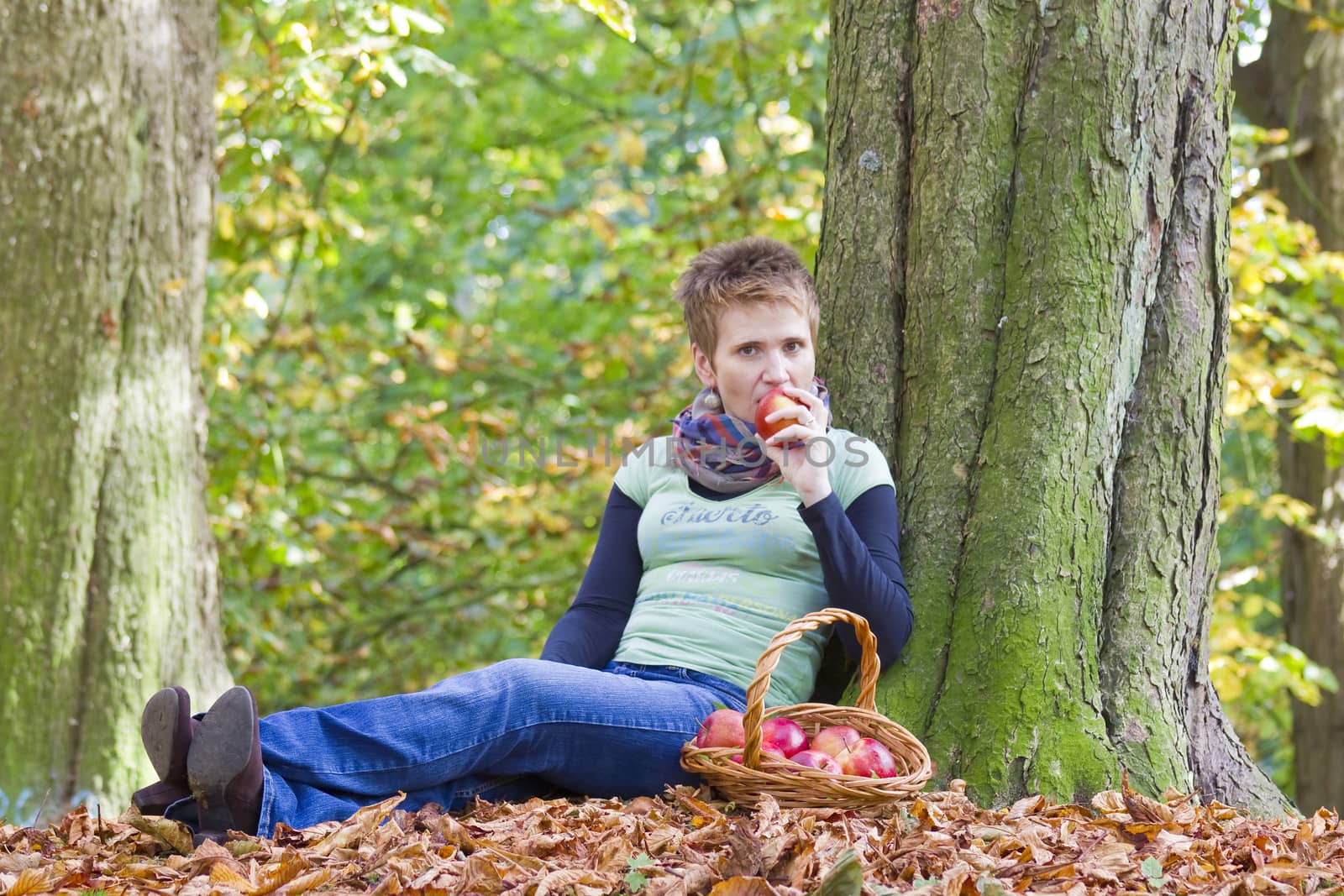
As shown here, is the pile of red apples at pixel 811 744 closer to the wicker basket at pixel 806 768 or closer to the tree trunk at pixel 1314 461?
the wicker basket at pixel 806 768

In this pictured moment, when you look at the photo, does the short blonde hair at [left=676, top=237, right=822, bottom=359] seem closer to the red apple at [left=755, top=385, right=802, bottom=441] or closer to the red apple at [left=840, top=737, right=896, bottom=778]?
the red apple at [left=755, top=385, right=802, bottom=441]

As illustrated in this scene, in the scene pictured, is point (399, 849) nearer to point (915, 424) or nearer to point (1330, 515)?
point (915, 424)

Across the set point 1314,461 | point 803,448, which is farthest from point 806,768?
point 1314,461

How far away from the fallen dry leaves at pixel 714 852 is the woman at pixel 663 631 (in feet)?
0.41

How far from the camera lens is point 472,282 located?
12.5m

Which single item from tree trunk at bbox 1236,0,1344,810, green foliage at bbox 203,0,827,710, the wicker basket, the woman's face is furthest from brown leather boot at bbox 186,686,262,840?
tree trunk at bbox 1236,0,1344,810

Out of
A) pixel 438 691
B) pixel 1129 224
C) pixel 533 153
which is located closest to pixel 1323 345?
pixel 1129 224

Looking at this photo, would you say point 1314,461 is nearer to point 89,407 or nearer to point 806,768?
point 806,768

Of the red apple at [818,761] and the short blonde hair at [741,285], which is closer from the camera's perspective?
the red apple at [818,761]

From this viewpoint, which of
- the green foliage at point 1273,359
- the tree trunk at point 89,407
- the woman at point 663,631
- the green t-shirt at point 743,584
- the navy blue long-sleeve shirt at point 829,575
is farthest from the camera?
the green foliage at point 1273,359

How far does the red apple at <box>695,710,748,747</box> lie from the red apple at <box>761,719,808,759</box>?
61 mm

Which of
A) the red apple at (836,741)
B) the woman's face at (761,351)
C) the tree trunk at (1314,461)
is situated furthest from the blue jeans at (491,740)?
Answer: the tree trunk at (1314,461)

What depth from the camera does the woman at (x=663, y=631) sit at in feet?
9.34

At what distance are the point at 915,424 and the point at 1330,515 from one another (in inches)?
189
